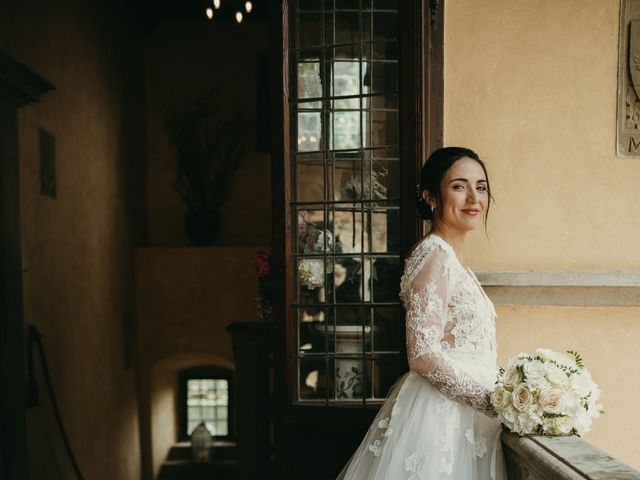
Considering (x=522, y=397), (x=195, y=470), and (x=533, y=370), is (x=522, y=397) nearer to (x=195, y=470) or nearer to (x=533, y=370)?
(x=533, y=370)

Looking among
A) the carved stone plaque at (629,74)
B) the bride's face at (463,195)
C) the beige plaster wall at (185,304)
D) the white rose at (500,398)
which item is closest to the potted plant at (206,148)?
the beige plaster wall at (185,304)

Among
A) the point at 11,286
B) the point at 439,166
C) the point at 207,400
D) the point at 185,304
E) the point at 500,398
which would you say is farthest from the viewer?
the point at 207,400

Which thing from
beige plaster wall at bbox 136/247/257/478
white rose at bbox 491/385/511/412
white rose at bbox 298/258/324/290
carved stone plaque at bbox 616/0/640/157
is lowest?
beige plaster wall at bbox 136/247/257/478

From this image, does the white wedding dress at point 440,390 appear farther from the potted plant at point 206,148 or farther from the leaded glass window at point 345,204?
the potted plant at point 206,148

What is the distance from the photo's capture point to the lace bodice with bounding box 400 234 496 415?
7.52 ft

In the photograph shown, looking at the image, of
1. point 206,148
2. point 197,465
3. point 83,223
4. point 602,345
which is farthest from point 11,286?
point 197,465

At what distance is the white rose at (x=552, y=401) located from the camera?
6.65ft

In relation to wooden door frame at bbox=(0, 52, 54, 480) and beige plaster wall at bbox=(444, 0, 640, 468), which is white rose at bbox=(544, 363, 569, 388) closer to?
beige plaster wall at bbox=(444, 0, 640, 468)

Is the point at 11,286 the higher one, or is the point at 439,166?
the point at 439,166

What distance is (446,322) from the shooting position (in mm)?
2453

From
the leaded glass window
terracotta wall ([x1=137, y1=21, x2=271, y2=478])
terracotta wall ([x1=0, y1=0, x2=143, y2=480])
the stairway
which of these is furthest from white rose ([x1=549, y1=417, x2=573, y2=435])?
the stairway

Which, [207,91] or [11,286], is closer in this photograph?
[11,286]

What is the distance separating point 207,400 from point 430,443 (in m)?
9.33

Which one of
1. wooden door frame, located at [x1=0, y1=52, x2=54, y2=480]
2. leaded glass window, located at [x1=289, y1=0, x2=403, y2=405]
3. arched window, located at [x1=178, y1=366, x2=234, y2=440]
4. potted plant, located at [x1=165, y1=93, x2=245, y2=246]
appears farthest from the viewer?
arched window, located at [x1=178, y1=366, x2=234, y2=440]
